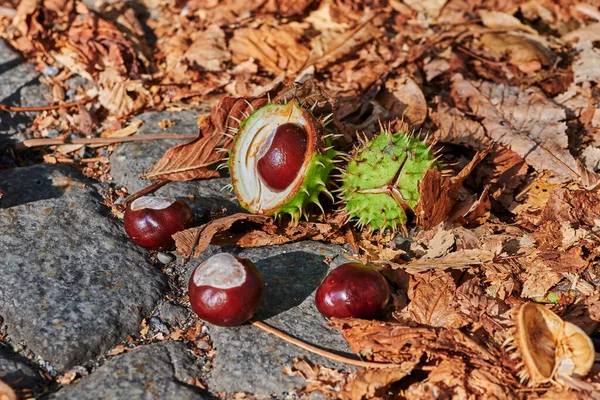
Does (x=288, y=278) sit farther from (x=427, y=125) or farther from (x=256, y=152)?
(x=427, y=125)

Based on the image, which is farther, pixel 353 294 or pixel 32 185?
pixel 32 185

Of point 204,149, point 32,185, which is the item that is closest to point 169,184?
point 204,149

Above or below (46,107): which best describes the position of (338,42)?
above

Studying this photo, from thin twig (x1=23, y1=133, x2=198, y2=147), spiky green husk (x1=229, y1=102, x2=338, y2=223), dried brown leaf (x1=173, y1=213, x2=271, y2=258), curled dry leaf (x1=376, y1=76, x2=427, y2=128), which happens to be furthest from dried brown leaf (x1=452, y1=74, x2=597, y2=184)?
thin twig (x1=23, y1=133, x2=198, y2=147)

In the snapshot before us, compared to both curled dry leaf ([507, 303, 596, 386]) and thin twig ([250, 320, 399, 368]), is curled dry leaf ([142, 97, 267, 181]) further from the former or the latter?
curled dry leaf ([507, 303, 596, 386])

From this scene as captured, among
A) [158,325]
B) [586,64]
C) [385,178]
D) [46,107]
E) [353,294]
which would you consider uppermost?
[385,178]

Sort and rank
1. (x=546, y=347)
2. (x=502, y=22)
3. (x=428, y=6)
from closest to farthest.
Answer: (x=546, y=347)
(x=502, y=22)
(x=428, y=6)

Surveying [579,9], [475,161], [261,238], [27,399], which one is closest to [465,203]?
[475,161]

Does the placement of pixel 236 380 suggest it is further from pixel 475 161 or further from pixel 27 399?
pixel 475 161
